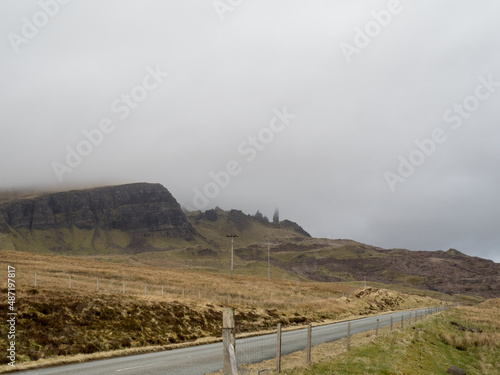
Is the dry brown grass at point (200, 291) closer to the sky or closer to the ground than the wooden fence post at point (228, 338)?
closer to the ground

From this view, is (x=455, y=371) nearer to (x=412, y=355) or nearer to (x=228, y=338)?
(x=412, y=355)

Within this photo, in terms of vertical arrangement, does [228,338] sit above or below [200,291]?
above

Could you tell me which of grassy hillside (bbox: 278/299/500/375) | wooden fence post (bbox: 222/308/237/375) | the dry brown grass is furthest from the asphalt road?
the dry brown grass

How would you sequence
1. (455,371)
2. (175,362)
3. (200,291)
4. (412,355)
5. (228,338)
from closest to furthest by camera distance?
(228,338)
(175,362)
(455,371)
(412,355)
(200,291)

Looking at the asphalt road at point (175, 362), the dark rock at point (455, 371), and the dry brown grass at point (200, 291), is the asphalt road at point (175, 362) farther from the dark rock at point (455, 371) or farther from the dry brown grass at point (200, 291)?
the dry brown grass at point (200, 291)

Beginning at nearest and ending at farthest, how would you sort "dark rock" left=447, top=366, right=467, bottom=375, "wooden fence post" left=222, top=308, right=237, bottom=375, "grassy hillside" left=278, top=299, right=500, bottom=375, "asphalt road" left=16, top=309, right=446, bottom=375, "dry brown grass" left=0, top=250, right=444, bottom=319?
"wooden fence post" left=222, top=308, right=237, bottom=375
"grassy hillside" left=278, top=299, right=500, bottom=375
"asphalt road" left=16, top=309, right=446, bottom=375
"dark rock" left=447, top=366, right=467, bottom=375
"dry brown grass" left=0, top=250, right=444, bottom=319

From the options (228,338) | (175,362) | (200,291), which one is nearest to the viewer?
(228,338)

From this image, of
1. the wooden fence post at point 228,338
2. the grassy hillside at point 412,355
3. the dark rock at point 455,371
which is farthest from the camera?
the dark rock at point 455,371

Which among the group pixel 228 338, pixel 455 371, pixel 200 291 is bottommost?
pixel 200 291

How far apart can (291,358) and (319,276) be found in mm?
186565

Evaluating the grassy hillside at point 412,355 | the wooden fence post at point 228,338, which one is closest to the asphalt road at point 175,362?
the grassy hillside at point 412,355

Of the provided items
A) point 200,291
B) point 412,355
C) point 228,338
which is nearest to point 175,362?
point 228,338

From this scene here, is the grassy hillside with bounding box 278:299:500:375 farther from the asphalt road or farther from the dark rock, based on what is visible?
the asphalt road

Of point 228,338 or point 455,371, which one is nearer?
point 228,338
